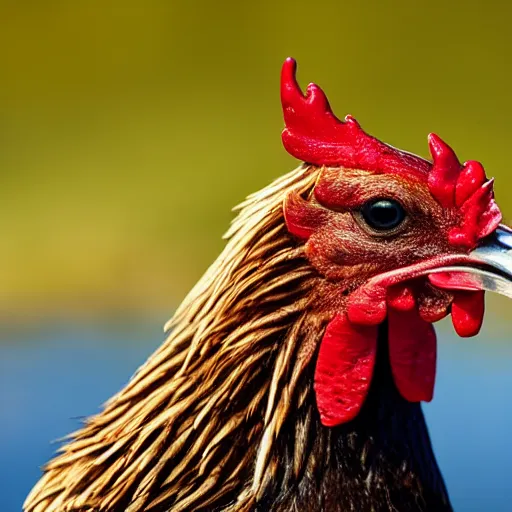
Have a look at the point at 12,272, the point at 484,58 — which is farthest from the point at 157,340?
the point at 484,58

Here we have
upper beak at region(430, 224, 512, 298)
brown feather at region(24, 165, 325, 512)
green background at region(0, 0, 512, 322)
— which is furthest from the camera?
green background at region(0, 0, 512, 322)

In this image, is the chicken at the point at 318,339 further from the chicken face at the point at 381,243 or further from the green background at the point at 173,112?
the green background at the point at 173,112

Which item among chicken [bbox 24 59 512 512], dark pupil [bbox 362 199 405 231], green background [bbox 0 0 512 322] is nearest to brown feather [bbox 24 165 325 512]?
chicken [bbox 24 59 512 512]

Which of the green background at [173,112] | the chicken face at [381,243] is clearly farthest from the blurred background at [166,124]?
the chicken face at [381,243]

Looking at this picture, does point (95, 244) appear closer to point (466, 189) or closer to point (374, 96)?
point (374, 96)

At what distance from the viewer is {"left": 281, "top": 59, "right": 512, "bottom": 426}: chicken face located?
4.55 feet

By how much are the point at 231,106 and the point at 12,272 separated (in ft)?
3.26

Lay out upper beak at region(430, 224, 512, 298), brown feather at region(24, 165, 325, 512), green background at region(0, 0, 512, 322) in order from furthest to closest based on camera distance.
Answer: green background at region(0, 0, 512, 322) → brown feather at region(24, 165, 325, 512) → upper beak at region(430, 224, 512, 298)

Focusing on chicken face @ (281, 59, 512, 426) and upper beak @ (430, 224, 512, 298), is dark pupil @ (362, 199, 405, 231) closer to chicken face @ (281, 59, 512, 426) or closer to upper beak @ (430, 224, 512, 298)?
chicken face @ (281, 59, 512, 426)

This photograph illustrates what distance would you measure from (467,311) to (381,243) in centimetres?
22

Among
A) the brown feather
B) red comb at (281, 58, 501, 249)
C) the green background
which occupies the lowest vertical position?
the brown feather

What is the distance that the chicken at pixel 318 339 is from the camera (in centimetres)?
140

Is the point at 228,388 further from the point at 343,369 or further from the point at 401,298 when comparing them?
the point at 401,298

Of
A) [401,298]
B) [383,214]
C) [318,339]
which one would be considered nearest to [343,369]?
[318,339]
